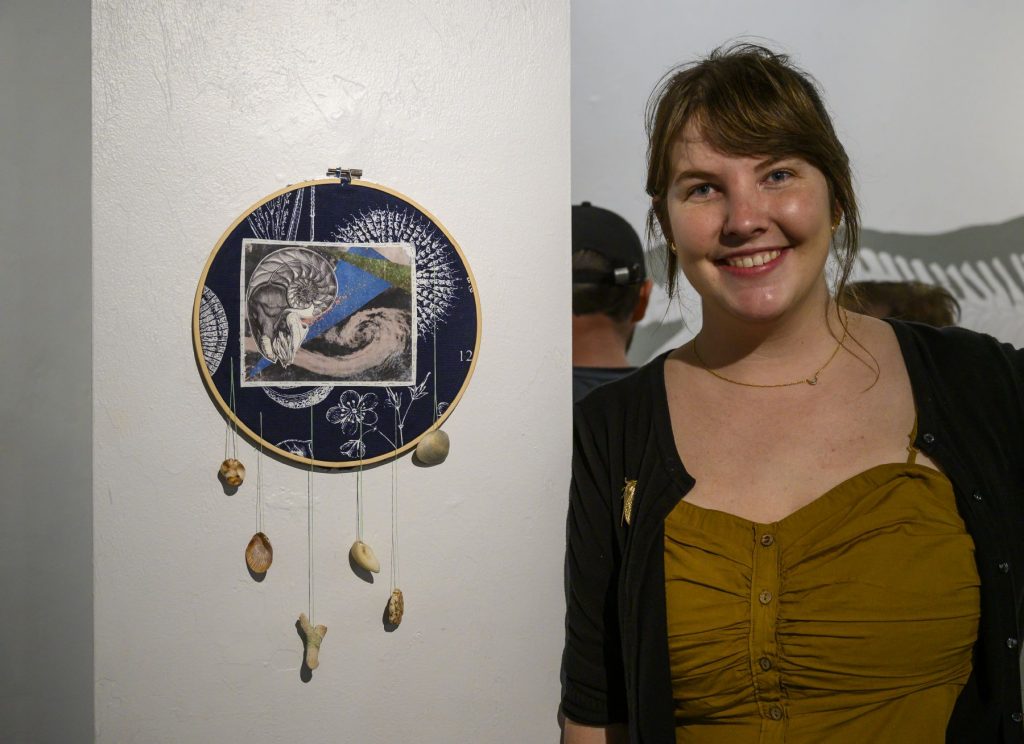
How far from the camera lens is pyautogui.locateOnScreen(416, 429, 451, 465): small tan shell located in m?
0.97

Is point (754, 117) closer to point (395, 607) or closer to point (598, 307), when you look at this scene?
point (395, 607)

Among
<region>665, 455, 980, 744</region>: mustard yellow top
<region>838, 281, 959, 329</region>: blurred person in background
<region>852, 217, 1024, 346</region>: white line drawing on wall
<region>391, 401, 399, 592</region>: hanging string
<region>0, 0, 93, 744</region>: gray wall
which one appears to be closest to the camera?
<region>665, 455, 980, 744</region>: mustard yellow top

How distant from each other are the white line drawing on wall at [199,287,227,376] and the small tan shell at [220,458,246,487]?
0.10m

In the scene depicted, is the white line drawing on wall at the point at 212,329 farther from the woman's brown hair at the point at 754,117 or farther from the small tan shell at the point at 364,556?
the woman's brown hair at the point at 754,117

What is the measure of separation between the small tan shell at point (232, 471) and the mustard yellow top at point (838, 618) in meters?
0.49

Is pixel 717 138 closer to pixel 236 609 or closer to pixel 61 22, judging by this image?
pixel 236 609

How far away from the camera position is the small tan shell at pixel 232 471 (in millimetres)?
920

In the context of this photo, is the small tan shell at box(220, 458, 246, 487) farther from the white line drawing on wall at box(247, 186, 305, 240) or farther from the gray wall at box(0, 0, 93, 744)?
the gray wall at box(0, 0, 93, 744)

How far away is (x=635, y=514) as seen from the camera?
0.98 m

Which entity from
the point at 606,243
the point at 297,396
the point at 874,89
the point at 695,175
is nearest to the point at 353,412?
the point at 297,396

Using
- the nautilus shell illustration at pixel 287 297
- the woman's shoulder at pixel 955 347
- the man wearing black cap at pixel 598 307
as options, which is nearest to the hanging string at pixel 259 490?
the nautilus shell illustration at pixel 287 297

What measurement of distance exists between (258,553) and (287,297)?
28cm

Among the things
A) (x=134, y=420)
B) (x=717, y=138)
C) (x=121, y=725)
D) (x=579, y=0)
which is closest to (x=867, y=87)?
(x=579, y=0)

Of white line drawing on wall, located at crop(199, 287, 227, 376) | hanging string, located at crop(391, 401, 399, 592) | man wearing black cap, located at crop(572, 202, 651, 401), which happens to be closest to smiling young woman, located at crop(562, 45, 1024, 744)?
hanging string, located at crop(391, 401, 399, 592)
